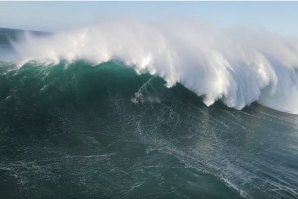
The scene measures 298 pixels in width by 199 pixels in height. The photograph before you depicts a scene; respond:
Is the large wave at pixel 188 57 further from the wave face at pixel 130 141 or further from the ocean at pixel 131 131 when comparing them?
the wave face at pixel 130 141

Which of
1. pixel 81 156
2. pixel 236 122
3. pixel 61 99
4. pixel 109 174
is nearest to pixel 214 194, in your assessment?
pixel 109 174

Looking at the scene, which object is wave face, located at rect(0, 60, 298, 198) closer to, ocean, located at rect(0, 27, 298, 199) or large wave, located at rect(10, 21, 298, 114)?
ocean, located at rect(0, 27, 298, 199)

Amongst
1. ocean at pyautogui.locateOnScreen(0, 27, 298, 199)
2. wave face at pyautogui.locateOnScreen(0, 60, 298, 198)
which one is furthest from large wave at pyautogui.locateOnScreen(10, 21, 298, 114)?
wave face at pyautogui.locateOnScreen(0, 60, 298, 198)

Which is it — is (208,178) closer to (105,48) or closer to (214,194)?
(214,194)

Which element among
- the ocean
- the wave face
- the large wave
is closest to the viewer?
the wave face

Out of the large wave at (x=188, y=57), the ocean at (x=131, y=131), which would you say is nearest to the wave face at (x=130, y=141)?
the ocean at (x=131, y=131)
